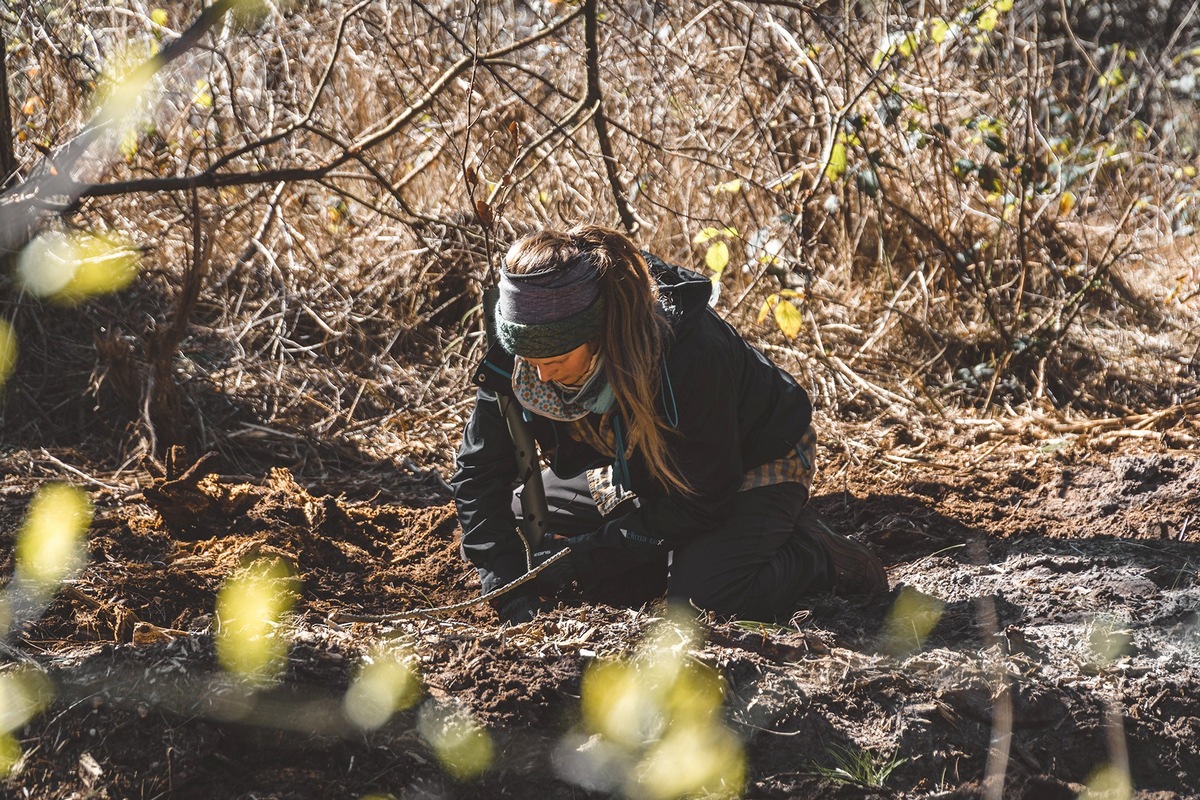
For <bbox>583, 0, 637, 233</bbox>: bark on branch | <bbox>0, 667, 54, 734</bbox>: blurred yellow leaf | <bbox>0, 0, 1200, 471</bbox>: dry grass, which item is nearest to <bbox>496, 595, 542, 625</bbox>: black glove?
<bbox>0, 667, 54, 734</bbox>: blurred yellow leaf

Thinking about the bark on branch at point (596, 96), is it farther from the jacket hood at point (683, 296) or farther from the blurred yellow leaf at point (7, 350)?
the blurred yellow leaf at point (7, 350)

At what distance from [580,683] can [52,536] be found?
189 centimetres

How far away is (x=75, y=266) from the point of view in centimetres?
462

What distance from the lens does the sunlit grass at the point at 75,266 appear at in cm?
448

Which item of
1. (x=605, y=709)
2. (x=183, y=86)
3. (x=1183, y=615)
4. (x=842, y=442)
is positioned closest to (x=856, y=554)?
(x=1183, y=615)

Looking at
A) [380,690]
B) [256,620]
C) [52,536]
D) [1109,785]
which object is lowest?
[1109,785]

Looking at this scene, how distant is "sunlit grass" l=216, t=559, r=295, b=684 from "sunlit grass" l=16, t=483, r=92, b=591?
45cm

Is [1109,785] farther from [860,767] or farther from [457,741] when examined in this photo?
[457,741]

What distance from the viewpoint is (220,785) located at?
2014mm

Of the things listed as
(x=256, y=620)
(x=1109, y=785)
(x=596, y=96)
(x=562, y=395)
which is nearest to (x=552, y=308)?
(x=562, y=395)

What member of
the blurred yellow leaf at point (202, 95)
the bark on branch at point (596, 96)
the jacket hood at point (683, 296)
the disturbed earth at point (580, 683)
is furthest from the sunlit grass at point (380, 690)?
the blurred yellow leaf at point (202, 95)

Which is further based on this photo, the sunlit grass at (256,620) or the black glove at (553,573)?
the black glove at (553,573)

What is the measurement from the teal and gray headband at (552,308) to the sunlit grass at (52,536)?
1424 mm

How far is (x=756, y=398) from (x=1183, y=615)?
3.88ft
